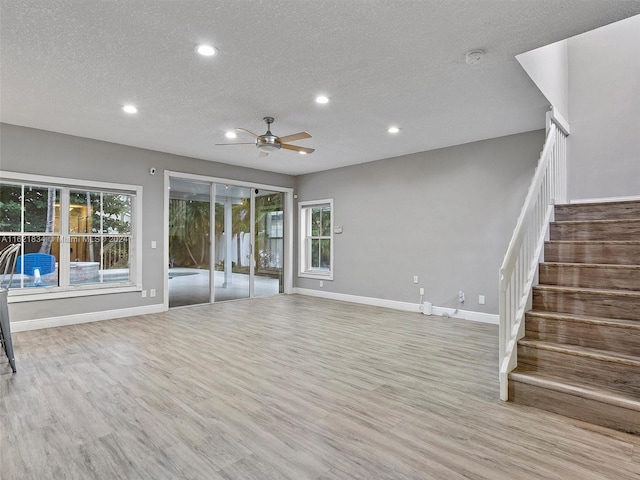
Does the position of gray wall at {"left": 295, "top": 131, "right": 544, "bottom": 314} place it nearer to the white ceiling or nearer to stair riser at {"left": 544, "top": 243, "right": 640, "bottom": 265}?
the white ceiling

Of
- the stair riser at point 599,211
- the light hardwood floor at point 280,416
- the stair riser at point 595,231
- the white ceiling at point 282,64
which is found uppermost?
the white ceiling at point 282,64

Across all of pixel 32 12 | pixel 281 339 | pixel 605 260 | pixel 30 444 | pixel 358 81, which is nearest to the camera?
pixel 30 444

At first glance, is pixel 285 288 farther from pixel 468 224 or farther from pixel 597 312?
pixel 597 312

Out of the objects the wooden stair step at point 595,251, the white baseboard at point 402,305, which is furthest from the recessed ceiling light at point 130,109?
the white baseboard at point 402,305

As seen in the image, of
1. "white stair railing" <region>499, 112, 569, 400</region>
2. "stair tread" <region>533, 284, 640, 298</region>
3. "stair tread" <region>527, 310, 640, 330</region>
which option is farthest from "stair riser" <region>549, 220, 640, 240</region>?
"stair tread" <region>527, 310, 640, 330</region>

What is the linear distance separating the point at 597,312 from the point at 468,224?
9.27ft

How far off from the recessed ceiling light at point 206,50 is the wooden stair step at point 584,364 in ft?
11.0

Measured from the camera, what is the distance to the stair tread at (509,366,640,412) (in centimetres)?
223

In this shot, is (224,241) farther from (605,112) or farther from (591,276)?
(605,112)

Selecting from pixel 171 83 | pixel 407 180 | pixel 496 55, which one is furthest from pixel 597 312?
pixel 171 83

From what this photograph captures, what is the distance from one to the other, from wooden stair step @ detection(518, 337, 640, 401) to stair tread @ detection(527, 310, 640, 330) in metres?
0.20

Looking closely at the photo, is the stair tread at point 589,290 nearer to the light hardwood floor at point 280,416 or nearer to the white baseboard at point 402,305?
the light hardwood floor at point 280,416

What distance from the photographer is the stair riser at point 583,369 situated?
91.9 inches

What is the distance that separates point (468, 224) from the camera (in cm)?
552
